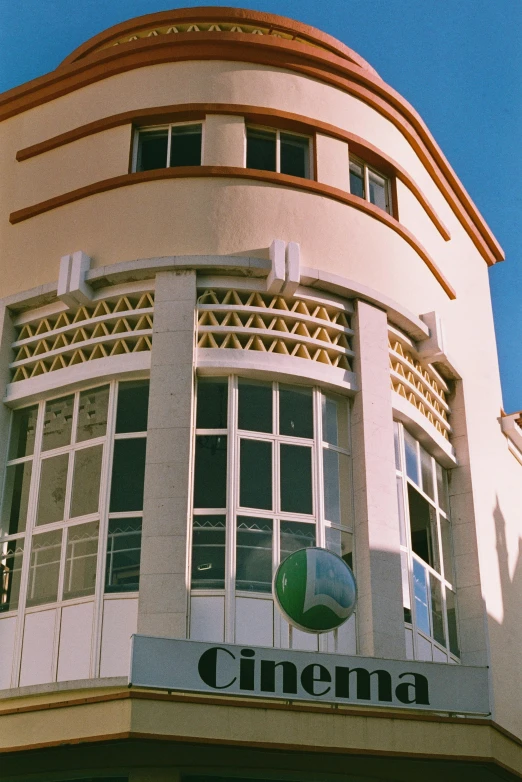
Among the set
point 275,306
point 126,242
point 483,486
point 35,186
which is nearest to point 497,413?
point 483,486

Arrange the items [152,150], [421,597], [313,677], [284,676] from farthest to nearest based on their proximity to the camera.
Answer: [152,150] < [421,597] < [313,677] < [284,676]

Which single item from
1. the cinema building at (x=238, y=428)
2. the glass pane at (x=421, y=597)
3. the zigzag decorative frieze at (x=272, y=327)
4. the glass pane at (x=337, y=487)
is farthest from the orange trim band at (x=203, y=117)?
the glass pane at (x=421, y=597)

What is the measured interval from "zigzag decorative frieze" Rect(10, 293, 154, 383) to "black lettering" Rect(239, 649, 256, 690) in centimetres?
510

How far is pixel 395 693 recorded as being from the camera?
13.8m

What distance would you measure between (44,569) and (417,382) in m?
6.53

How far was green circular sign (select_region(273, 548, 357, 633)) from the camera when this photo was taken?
14.0 meters

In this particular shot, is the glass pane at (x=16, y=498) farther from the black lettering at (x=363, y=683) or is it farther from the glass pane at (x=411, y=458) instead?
the glass pane at (x=411, y=458)

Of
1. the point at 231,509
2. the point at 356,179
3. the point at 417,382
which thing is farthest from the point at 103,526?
the point at 356,179

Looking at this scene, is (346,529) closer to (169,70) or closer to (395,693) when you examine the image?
(395,693)

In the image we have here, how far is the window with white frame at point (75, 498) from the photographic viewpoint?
15.7 meters

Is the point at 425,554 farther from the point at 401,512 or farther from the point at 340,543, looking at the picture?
the point at 340,543

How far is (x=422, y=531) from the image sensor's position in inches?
707

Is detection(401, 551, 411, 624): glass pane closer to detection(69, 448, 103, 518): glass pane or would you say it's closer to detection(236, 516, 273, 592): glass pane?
detection(236, 516, 273, 592): glass pane

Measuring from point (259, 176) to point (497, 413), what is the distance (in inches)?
247
